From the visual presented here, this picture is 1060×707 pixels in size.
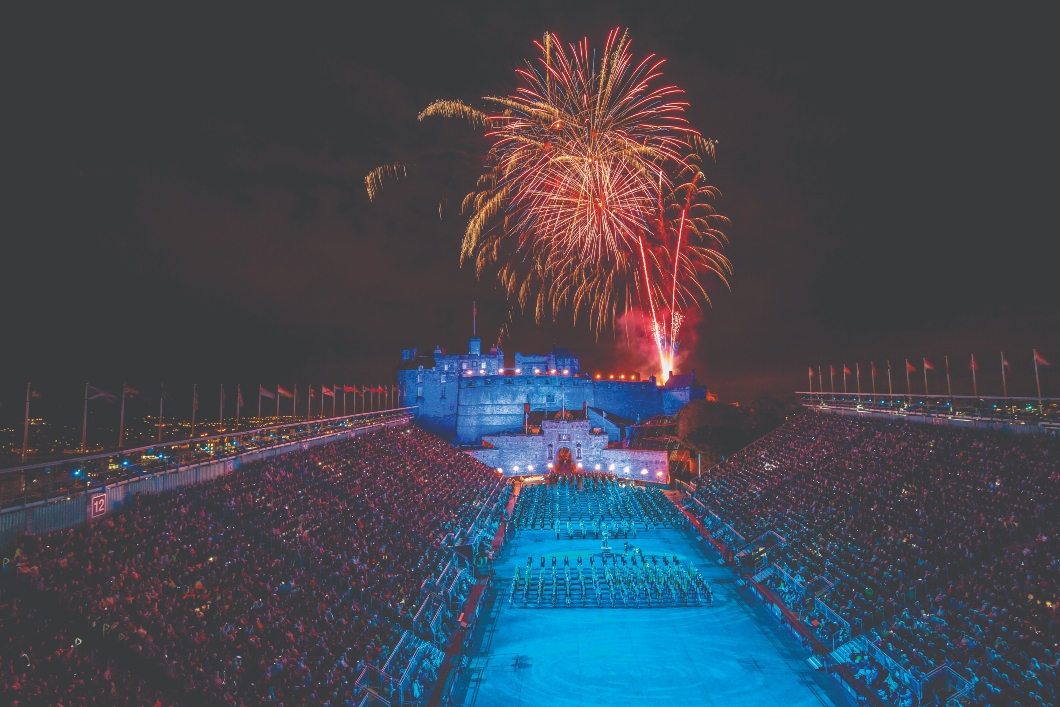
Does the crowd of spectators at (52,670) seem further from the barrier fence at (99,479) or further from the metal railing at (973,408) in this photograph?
the metal railing at (973,408)

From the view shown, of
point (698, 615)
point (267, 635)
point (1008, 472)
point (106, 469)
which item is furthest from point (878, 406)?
point (106, 469)

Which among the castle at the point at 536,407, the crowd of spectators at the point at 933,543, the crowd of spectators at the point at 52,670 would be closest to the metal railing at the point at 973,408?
the crowd of spectators at the point at 933,543

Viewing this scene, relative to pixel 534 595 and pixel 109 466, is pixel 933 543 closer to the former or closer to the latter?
pixel 534 595

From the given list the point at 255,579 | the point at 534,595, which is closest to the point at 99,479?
the point at 255,579

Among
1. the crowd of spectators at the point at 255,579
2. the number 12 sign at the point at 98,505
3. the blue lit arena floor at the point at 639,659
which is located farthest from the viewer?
the blue lit arena floor at the point at 639,659

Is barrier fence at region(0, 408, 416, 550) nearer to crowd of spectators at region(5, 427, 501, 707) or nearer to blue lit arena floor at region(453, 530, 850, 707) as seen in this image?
crowd of spectators at region(5, 427, 501, 707)

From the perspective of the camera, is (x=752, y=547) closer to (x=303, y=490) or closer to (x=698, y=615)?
(x=698, y=615)
